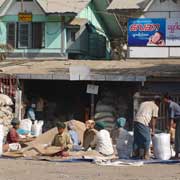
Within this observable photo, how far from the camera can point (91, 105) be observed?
25.5 meters

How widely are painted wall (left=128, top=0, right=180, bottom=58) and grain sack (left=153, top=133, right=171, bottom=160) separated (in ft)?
42.9

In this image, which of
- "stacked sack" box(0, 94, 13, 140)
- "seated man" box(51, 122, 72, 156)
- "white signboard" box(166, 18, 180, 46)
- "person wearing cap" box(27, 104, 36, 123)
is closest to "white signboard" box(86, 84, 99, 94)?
"person wearing cap" box(27, 104, 36, 123)

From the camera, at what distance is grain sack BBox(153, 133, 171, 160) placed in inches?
627

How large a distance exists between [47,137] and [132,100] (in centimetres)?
723

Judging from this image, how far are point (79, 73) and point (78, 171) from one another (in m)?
11.1

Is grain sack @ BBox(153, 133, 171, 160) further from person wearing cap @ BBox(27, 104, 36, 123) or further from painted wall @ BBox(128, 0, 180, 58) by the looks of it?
painted wall @ BBox(128, 0, 180, 58)

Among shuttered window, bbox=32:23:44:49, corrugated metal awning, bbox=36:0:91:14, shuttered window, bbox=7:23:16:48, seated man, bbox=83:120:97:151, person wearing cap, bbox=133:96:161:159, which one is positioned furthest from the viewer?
shuttered window, bbox=7:23:16:48

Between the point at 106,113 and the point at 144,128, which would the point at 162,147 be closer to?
the point at 144,128

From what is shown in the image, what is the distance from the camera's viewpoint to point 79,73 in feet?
79.7

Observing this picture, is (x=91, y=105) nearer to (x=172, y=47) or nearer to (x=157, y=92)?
(x=157, y=92)

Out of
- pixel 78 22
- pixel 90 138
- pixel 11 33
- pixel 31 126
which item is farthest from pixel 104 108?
pixel 11 33

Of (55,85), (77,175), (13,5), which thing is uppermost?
(13,5)

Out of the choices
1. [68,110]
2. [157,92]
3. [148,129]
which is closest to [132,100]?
[157,92]

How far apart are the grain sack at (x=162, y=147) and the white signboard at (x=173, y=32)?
13.1 m
